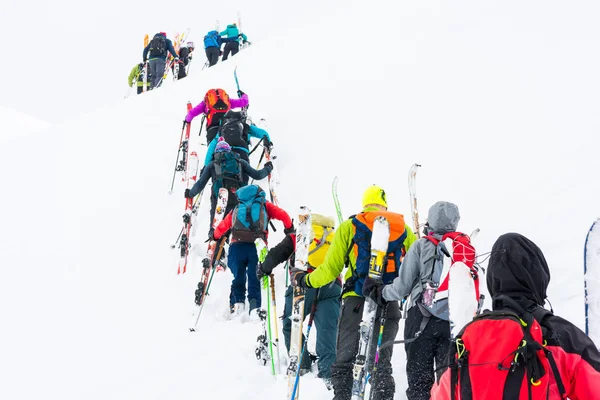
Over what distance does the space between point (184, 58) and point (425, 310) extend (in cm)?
1938

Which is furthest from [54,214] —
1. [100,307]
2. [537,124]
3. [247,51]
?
[247,51]

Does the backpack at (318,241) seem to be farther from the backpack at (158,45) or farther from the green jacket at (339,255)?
the backpack at (158,45)

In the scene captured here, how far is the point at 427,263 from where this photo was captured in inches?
148

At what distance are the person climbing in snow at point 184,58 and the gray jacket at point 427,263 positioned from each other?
714 inches

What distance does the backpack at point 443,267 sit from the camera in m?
3.65

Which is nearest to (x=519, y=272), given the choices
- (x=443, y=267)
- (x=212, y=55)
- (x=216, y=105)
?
(x=443, y=267)

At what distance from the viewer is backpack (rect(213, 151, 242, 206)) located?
8.02 m

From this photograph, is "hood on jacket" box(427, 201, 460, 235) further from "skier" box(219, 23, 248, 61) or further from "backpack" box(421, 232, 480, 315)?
"skier" box(219, 23, 248, 61)

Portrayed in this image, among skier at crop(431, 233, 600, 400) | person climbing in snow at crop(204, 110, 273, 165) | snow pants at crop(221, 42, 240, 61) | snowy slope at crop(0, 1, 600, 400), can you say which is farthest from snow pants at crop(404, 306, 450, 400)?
snow pants at crop(221, 42, 240, 61)

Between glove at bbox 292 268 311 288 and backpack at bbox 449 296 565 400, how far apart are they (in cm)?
244

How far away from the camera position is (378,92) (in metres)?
13.0

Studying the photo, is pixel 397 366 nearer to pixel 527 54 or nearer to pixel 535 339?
pixel 535 339

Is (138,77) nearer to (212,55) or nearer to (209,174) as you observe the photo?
(212,55)

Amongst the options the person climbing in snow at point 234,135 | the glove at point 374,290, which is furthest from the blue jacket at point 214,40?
the glove at point 374,290
